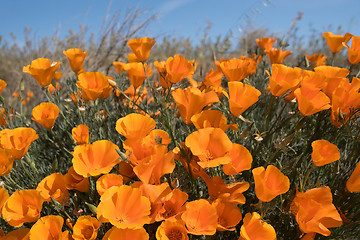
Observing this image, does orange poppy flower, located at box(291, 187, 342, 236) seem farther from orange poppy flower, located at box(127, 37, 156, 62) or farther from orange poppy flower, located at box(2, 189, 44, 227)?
orange poppy flower, located at box(127, 37, 156, 62)

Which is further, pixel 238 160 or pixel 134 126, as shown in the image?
pixel 134 126

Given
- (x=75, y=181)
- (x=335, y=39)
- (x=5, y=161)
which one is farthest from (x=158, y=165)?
(x=335, y=39)

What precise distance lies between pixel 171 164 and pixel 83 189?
1.32 feet

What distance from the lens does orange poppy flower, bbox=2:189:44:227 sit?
3.36 ft

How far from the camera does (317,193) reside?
1.02m

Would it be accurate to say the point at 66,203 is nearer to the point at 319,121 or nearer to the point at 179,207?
the point at 179,207

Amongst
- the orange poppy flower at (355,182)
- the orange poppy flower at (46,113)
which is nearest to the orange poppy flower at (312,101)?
the orange poppy flower at (355,182)

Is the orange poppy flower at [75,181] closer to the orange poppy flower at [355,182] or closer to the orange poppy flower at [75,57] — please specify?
the orange poppy flower at [75,57]

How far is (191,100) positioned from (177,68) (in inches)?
13.4

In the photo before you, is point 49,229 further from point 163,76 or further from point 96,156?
point 163,76

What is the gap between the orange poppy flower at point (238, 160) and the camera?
1001mm

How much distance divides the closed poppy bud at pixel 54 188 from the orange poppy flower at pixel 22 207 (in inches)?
1.3

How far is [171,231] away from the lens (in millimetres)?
957

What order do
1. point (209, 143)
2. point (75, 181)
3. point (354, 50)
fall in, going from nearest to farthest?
point (209, 143) < point (75, 181) < point (354, 50)
